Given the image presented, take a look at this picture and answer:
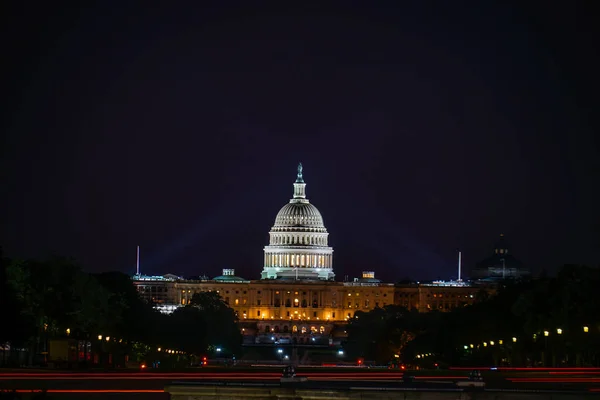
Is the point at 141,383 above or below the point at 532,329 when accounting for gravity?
below

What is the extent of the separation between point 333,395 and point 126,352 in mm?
92430

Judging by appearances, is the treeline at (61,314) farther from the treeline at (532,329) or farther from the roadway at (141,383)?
the treeline at (532,329)

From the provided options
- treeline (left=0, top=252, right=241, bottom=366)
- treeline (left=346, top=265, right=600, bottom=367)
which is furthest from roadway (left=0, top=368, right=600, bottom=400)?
treeline (left=346, top=265, right=600, bottom=367)

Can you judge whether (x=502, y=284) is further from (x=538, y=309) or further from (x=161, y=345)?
(x=538, y=309)

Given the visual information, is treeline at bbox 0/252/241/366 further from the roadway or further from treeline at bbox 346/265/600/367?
treeline at bbox 346/265/600/367

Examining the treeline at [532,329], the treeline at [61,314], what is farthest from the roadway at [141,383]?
the treeline at [532,329]

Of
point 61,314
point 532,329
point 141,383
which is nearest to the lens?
point 141,383

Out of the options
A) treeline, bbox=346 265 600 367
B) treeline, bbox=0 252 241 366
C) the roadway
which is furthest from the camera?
treeline, bbox=346 265 600 367

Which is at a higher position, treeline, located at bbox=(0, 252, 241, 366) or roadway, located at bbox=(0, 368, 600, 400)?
treeline, located at bbox=(0, 252, 241, 366)

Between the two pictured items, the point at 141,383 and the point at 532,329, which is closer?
the point at 141,383

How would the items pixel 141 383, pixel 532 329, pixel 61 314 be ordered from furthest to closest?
pixel 532 329 → pixel 61 314 → pixel 141 383

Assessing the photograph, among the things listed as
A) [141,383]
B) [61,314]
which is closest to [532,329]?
[61,314]

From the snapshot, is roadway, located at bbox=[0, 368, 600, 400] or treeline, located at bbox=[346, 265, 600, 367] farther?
treeline, located at bbox=[346, 265, 600, 367]

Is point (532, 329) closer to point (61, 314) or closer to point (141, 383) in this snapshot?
point (61, 314)
